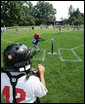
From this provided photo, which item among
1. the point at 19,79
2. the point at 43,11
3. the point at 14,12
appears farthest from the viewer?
the point at 43,11

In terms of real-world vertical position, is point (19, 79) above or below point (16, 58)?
below

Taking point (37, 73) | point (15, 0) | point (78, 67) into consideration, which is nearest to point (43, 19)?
point (15, 0)

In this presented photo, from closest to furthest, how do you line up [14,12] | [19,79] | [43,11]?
[19,79] < [14,12] < [43,11]

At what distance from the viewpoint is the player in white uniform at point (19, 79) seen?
6.06ft

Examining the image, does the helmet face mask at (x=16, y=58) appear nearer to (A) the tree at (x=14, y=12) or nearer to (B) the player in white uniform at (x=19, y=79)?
(B) the player in white uniform at (x=19, y=79)

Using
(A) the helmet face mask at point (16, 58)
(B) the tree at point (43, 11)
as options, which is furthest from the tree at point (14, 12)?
(A) the helmet face mask at point (16, 58)

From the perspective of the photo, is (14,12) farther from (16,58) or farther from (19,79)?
(19,79)

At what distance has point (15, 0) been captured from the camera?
10.6 m

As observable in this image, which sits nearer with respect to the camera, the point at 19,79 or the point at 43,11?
the point at 19,79

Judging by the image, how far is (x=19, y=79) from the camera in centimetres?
185

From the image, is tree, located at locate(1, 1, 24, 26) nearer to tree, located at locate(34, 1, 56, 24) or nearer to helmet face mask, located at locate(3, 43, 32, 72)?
tree, located at locate(34, 1, 56, 24)

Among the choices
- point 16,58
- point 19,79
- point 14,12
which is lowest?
point 19,79

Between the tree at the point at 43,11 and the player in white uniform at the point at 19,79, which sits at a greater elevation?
the tree at the point at 43,11

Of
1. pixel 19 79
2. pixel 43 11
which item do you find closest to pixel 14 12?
pixel 43 11
